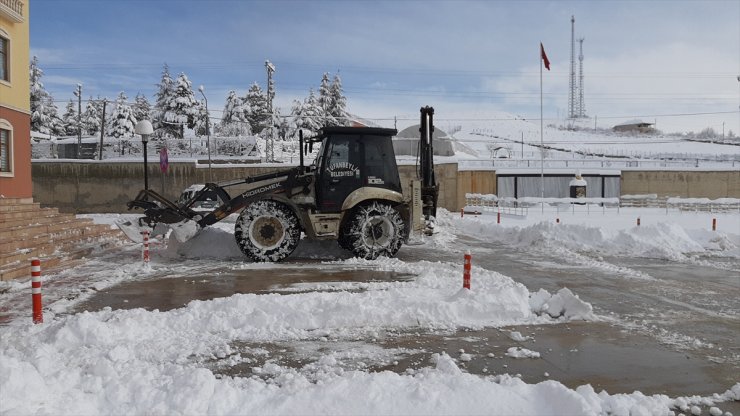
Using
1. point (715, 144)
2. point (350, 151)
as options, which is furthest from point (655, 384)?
point (715, 144)

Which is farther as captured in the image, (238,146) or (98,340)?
(238,146)

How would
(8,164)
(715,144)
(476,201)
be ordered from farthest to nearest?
(715,144) → (476,201) → (8,164)

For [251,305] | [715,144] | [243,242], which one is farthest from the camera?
[715,144]

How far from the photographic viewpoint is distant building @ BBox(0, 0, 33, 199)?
628 inches

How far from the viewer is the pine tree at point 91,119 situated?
70.4 m

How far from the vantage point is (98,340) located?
19.3 ft

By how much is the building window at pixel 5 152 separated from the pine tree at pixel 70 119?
64.2 meters

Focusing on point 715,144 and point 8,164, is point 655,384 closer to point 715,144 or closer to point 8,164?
point 8,164

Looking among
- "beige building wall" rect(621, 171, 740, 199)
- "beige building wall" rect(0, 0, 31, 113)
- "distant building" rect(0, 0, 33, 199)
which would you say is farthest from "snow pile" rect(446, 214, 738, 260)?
"beige building wall" rect(621, 171, 740, 199)

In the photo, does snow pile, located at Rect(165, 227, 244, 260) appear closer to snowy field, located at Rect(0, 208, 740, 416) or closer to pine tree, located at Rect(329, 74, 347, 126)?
snowy field, located at Rect(0, 208, 740, 416)

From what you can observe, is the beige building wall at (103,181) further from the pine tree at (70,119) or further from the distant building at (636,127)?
the distant building at (636,127)

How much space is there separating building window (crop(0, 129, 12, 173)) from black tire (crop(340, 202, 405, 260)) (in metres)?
11.3

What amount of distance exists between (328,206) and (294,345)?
6.19m

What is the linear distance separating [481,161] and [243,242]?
101 feet
